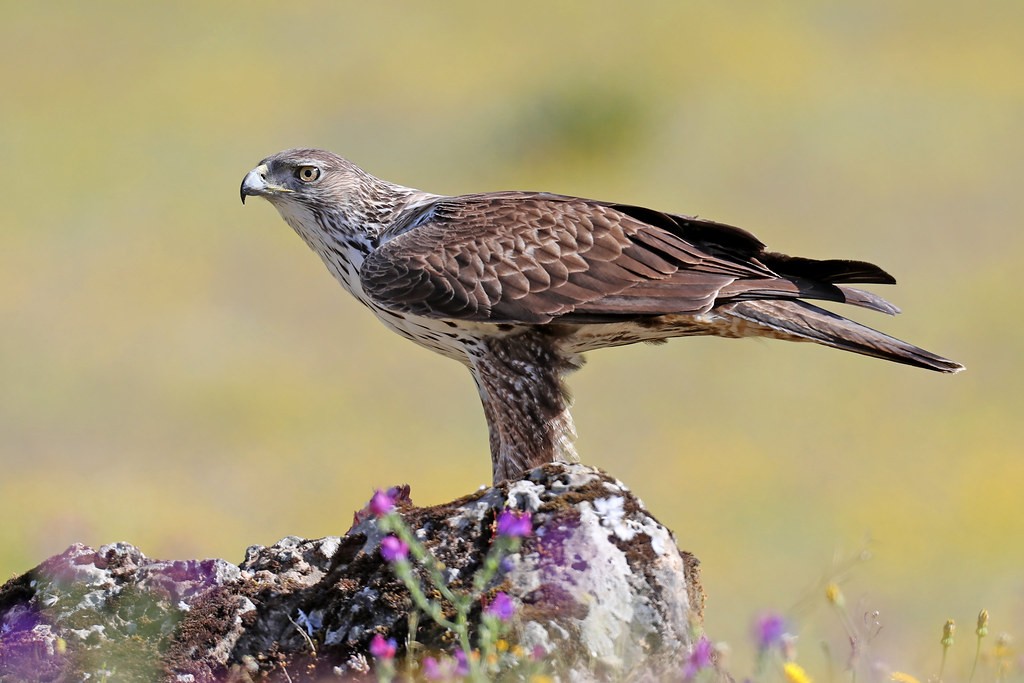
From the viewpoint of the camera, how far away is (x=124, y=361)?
17250 mm

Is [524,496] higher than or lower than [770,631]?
higher

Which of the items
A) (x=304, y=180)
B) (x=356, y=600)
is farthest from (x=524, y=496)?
(x=304, y=180)

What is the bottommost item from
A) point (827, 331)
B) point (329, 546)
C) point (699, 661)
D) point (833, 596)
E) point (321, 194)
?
point (699, 661)

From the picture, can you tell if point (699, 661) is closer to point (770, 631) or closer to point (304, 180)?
point (770, 631)

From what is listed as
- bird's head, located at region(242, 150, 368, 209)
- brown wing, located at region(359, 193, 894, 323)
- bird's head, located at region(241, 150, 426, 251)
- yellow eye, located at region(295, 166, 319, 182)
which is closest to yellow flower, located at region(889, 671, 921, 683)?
brown wing, located at region(359, 193, 894, 323)

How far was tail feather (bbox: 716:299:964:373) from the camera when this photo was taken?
6199 mm

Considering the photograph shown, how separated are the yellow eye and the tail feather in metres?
2.14

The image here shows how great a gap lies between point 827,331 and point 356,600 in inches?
97.2

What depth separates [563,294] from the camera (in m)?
6.42

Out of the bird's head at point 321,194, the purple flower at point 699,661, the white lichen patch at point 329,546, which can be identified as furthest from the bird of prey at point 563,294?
the purple flower at point 699,661

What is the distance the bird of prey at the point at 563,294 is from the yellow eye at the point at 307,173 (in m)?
0.69

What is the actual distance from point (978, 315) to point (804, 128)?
24.4 feet

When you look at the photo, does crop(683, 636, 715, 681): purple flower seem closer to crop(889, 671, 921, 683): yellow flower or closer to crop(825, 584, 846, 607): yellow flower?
crop(825, 584, 846, 607): yellow flower

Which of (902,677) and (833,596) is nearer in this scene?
(833,596)
